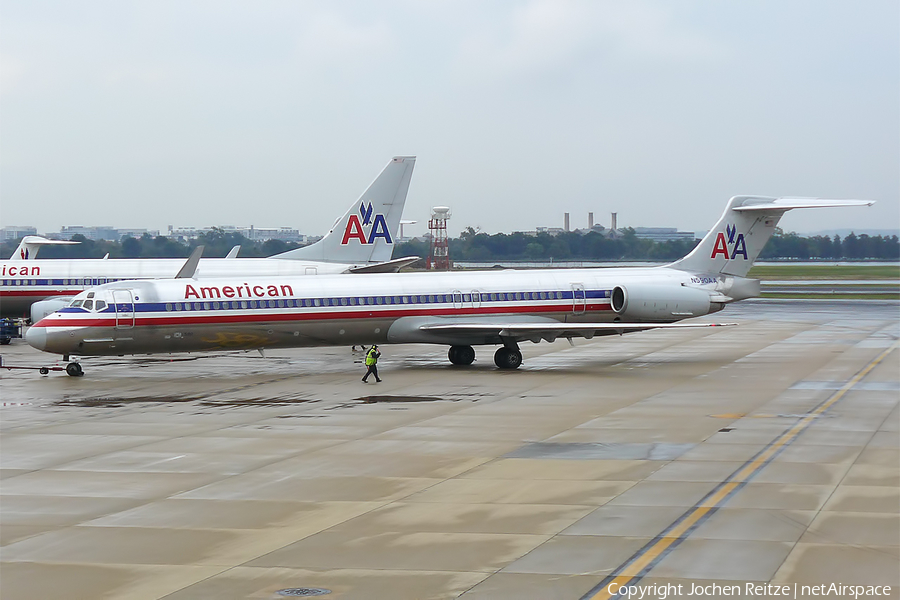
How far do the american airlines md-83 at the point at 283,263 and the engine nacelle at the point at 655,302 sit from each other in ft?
43.4

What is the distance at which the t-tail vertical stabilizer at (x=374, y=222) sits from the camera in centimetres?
4559

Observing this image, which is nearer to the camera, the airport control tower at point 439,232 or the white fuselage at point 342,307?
the white fuselage at point 342,307

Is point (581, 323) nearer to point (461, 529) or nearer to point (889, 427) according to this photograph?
point (889, 427)

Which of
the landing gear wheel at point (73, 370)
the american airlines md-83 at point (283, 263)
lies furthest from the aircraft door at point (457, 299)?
the landing gear wheel at point (73, 370)

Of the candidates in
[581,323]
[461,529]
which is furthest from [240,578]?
[581,323]

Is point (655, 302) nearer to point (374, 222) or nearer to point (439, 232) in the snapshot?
point (374, 222)

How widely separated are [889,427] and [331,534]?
44.9 feet

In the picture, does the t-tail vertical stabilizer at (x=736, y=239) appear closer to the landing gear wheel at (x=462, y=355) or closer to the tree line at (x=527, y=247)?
the landing gear wheel at (x=462, y=355)

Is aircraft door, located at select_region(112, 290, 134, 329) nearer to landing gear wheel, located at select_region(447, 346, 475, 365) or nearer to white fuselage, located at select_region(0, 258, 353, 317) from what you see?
landing gear wheel, located at select_region(447, 346, 475, 365)

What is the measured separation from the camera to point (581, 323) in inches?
1403

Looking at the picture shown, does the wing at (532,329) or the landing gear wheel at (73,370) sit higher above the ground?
the wing at (532,329)

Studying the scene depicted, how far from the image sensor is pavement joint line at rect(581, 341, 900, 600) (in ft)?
38.0

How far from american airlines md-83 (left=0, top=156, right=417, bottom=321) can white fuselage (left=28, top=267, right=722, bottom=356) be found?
35.5 ft

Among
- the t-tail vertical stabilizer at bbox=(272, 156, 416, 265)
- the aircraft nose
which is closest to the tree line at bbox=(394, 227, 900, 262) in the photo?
the t-tail vertical stabilizer at bbox=(272, 156, 416, 265)
